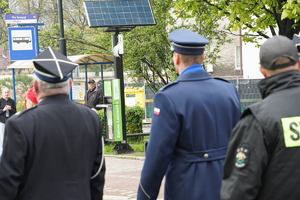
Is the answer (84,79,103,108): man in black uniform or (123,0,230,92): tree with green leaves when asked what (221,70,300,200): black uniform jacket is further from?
(84,79,103,108): man in black uniform

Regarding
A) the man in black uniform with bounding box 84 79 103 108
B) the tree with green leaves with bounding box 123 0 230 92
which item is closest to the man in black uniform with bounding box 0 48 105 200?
the tree with green leaves with bounding box 123 0 230 92

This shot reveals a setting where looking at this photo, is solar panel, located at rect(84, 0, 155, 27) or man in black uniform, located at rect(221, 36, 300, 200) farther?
solar panel, located at rect(84, 0, 155, 27)

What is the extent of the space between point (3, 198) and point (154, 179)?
0.97m

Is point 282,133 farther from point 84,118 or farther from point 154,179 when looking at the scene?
point 84,118

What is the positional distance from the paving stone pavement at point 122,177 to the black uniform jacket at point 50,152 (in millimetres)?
5038

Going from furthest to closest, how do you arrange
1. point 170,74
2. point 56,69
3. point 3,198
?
point 170,74 < point 56,69 < point 3,198

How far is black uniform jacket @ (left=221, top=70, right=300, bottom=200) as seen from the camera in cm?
255

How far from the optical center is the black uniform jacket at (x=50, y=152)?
316cm

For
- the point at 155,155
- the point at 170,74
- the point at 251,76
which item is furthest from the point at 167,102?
the point at 251,76

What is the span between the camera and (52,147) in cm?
331

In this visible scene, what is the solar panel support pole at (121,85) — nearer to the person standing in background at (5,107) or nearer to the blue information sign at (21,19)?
the person standing in background at (5,107)

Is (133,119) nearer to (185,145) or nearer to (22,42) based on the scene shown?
(22,42)

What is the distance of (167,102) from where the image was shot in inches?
139

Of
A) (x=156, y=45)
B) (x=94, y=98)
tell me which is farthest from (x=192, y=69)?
(x=94, y=98)
